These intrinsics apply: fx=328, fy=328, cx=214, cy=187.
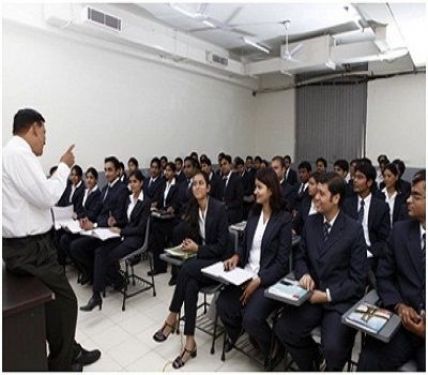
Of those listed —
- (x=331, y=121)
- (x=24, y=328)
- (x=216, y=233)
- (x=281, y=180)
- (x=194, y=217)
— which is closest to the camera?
(x=24, y=328)

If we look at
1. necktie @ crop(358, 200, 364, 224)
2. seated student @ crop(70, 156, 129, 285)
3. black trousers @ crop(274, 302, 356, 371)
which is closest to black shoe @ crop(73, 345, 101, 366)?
seated student @ crop(70, 156, 129, 285)

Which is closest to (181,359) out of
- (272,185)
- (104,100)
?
(272,185)

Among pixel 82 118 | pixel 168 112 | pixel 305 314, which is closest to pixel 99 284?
pixel 305 314

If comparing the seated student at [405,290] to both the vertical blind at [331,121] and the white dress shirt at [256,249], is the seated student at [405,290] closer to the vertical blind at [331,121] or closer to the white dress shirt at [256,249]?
the white dress shirt at [256,249]

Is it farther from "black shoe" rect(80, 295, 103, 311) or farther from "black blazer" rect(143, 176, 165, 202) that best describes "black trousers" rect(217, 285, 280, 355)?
"black blazer" rect(143, 176, 165, 202)

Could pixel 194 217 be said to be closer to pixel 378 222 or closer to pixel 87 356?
pixel 87 356

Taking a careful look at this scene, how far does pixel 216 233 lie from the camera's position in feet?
8.85

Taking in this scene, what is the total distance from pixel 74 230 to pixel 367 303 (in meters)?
2.77

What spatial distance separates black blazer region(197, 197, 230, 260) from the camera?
262cm

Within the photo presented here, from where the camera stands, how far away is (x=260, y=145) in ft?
29.5

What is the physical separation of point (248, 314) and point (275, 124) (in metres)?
7.17

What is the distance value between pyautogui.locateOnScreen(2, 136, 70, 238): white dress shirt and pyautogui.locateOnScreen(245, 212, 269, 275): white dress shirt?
4.48 ft

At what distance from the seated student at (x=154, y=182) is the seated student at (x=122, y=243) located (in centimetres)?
121

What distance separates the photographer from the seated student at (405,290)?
1.65m
